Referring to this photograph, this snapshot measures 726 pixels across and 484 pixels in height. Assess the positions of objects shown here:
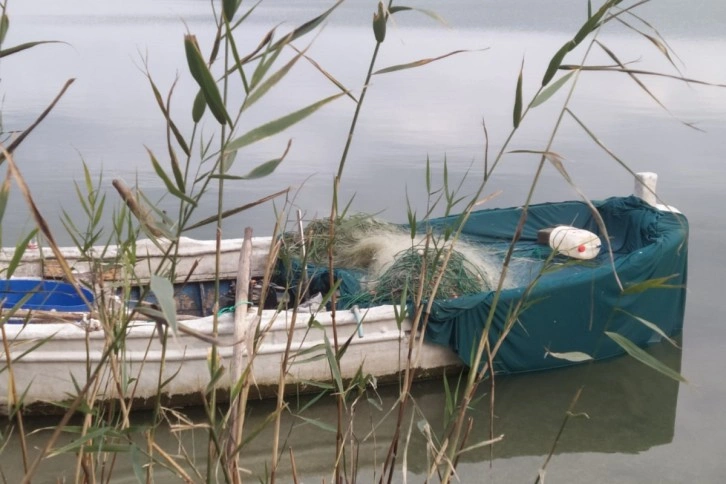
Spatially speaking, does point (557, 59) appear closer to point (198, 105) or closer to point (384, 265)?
point (198, 105)

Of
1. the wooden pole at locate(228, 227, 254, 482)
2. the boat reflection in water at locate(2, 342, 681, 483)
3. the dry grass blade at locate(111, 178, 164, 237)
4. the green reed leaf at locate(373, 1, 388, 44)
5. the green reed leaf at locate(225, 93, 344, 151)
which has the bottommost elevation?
the boat reflection in water at locate(2, 342, 681, 483)

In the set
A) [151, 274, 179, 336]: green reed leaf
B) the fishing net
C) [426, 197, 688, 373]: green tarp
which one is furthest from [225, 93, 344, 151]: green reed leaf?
[426, 197, 688, 373]: green tarp

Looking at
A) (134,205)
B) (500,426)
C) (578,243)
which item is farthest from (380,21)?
(578,243)

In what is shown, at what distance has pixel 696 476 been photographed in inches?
181

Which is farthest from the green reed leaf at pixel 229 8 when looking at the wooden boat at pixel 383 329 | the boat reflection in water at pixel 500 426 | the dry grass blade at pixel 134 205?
the boat reflection in water at pixel 500 426

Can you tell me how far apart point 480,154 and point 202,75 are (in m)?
10.6

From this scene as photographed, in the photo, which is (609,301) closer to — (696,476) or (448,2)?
(696,476)

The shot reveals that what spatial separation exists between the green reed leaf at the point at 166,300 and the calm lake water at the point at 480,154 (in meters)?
0.97

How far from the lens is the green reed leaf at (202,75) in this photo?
4.67ft

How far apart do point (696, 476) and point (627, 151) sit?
779 cm

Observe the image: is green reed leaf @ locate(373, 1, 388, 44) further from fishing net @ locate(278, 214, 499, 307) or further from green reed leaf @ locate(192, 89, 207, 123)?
fishing net @ locate(278, 214, 499, 307)

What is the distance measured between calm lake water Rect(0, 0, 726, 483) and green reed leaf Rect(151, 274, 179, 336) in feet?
3.17

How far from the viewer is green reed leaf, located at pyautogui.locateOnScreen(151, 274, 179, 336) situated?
1121mm

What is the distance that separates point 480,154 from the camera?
11.9 meters
